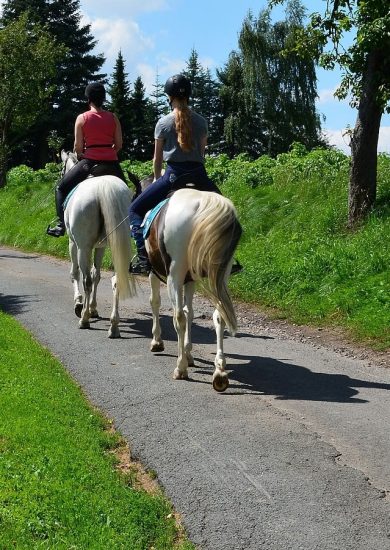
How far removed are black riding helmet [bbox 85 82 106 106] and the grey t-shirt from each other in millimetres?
2810

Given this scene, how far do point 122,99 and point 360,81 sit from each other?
1859 inches

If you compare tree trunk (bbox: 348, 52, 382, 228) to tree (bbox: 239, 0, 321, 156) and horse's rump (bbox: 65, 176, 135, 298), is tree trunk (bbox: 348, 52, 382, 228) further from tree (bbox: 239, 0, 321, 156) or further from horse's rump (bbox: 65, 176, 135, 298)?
tree (bbox: 239, 0, 321, 156)

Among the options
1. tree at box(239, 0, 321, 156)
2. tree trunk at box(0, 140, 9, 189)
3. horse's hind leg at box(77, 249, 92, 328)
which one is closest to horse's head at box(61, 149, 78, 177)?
horse's hind leg at box(77, 249, 92, 328)

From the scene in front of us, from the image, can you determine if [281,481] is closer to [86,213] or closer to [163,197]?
[163,197]

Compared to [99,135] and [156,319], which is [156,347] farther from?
[99,135]

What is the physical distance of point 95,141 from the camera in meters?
10.6

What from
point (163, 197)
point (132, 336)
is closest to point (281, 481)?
point (163, 197)

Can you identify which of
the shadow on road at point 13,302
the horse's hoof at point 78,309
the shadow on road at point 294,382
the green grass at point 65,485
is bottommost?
the green grass at point 65,485

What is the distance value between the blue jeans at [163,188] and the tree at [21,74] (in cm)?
2156

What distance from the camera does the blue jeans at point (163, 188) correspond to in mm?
7922

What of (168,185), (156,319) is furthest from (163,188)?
(156,319)

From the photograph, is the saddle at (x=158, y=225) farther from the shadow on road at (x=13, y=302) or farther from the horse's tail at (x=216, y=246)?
the shadow on road at (x=13, y=302)

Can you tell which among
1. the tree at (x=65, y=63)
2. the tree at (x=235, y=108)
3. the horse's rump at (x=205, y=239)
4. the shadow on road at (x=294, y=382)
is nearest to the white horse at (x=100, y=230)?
the shadow on road at (x=294, y=382)

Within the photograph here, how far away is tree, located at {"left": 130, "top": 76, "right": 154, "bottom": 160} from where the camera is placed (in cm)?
5841
